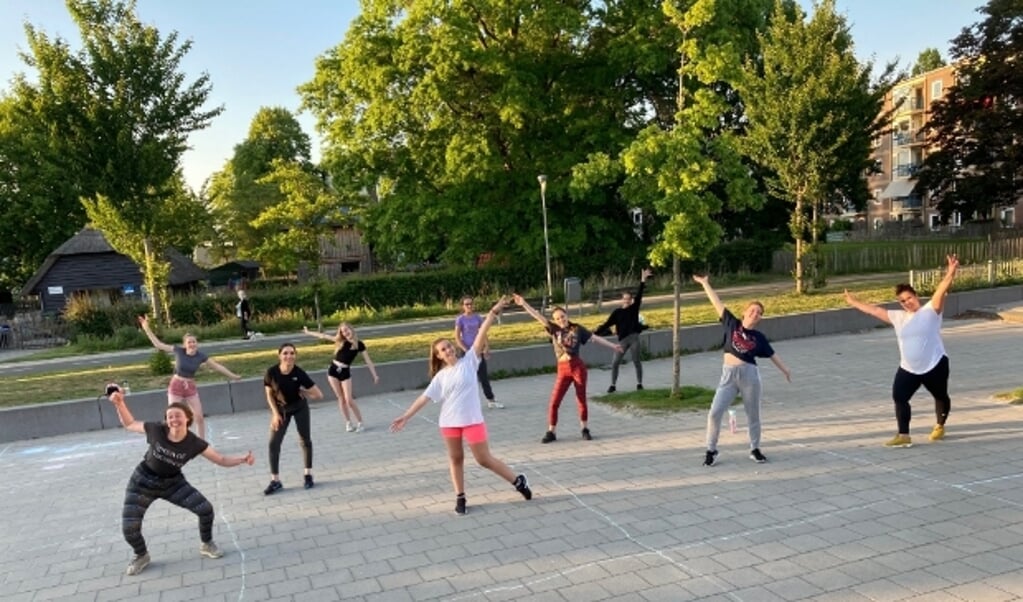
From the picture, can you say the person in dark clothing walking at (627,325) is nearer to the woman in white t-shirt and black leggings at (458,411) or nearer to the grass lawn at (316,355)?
the grass lawn at (316,355)

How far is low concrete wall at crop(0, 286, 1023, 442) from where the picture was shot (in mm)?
11609

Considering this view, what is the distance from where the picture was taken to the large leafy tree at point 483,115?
27.7 metres

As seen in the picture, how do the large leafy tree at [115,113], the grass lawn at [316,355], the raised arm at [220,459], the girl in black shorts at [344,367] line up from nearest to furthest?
the raised arm at [220,459] → the girl in black shorts at [344,367] → the grass lawn at [316,355] → the large leafy tree at [115,113]

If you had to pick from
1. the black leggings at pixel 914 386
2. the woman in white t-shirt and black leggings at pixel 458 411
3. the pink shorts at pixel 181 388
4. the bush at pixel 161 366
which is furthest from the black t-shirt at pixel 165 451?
the bush at pixel 161 366

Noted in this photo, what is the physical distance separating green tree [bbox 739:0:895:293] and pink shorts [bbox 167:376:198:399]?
17.1m

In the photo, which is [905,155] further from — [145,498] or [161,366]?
[145,498]

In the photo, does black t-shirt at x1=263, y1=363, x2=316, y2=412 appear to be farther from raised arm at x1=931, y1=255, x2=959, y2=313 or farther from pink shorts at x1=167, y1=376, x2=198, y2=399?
raised arm at x1=931, y1=255, x2=959, y2=313

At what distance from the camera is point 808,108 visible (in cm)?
2030

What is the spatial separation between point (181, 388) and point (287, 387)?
2.72 m

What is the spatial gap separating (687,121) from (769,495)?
19.1 feet

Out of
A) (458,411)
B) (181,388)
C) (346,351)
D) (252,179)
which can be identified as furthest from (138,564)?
(252,179)

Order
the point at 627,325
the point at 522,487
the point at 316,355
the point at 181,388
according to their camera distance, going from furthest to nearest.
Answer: the point at 316,355
the point at 627,325
the point at 181,388
the point at 522,487

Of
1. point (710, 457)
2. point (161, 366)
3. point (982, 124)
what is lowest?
point (710, 457)

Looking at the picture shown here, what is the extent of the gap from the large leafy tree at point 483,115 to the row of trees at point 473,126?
0.09 meters
